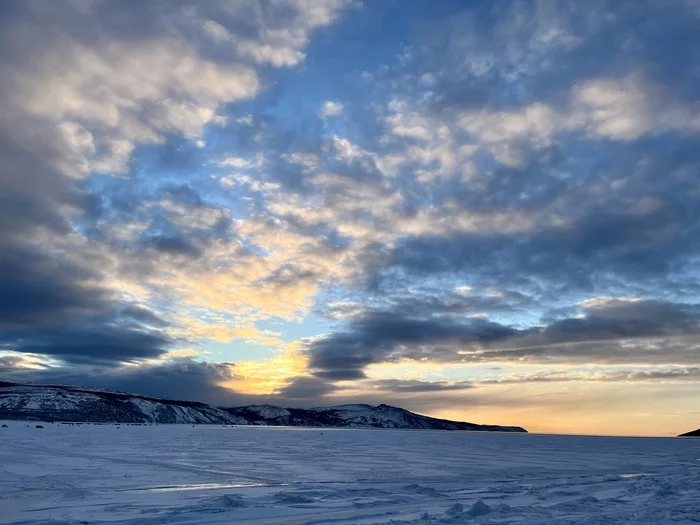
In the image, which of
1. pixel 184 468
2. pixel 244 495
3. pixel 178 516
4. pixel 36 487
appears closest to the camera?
pixel 178 516

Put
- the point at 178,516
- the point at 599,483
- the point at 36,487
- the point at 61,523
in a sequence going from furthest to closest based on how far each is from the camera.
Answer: the point at 599,483, the point at 36,487, the point at 178,516, the point at 61,523

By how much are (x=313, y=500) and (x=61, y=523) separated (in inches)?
288

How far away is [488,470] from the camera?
3100cm

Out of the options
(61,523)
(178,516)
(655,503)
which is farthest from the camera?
(655,503)

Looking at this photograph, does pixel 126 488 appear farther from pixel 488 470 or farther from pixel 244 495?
pixel 488 470

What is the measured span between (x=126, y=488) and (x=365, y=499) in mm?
8710

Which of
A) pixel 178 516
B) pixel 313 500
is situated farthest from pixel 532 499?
pixel 178 516

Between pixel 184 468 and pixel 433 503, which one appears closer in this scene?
pixel 433 503

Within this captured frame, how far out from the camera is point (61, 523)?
1305cm

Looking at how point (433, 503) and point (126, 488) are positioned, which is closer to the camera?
point (433, 503)

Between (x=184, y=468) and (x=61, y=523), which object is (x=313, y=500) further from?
(x=184, y=468)

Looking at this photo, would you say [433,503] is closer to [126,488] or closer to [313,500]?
[313,500]

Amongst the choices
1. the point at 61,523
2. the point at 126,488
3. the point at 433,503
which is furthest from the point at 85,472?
the point at 433,503

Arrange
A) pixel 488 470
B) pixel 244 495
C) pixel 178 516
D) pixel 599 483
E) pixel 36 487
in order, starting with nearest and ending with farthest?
pixel 178 516
pixel 244 495
pixel 36 487
pixel 599 483
pixel 488 470
